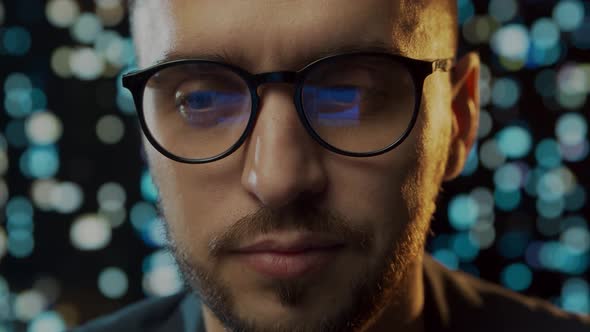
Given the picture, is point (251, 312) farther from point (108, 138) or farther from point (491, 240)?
point (491, 240)

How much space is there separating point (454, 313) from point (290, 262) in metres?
0.48

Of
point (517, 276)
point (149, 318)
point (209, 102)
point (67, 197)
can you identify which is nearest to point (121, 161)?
point (67, 197)

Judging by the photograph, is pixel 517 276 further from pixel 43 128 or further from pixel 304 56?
pixel 43 128

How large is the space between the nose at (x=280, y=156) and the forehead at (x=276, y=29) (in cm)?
5

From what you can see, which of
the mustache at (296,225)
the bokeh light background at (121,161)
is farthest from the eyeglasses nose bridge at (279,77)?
the bokeh light background at (121,161)

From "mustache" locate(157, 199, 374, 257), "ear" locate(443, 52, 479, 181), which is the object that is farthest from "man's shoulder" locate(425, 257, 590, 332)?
"mustache" locate(157, 199, 374, 257)

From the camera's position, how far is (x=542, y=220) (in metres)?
1.90

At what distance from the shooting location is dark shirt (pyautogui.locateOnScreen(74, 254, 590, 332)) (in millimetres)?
1072

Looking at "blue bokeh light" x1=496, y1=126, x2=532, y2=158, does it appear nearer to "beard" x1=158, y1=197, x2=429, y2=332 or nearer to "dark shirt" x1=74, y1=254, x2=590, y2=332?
"dark shirt" x1=74, y1=254, x2=590, y2=332

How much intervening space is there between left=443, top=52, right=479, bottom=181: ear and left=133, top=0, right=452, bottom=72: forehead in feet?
0.81

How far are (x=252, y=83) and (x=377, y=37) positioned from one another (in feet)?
0.60

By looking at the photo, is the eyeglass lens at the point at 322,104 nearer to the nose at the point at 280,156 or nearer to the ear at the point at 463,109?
the nose at the point at 280,156

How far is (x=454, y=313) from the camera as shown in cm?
108

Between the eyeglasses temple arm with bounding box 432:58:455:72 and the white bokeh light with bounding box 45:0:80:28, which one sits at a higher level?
the white bokeh light with bounding box 45:0:80:28
